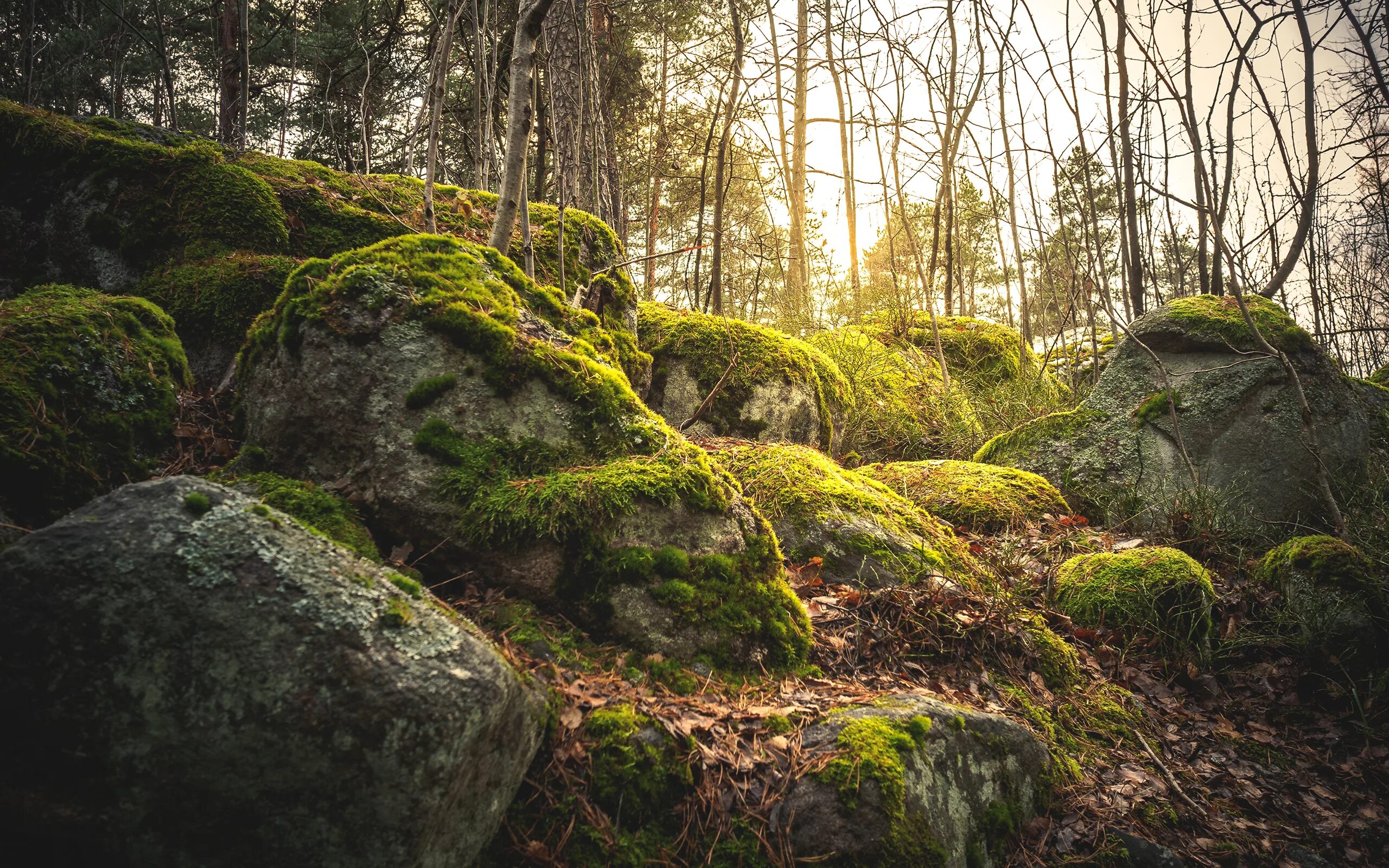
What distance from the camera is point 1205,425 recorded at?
5617 mm

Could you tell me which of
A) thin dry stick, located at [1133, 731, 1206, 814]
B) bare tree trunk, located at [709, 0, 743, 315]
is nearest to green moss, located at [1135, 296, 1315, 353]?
thin dry stick, located at [1133, 731, 1206, 814]

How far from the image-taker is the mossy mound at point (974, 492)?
5.12 m

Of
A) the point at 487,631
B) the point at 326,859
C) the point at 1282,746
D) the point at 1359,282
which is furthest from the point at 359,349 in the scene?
the point at 1359,282

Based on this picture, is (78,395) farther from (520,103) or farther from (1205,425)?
(1205,425)

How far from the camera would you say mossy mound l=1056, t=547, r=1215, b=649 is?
153 inches

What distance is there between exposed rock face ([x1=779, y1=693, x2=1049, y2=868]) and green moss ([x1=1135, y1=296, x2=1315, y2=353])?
5.10 meters

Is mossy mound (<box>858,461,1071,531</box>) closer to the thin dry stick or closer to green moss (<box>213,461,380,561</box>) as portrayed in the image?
the thin dry stick

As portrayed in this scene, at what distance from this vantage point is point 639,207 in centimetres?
1538

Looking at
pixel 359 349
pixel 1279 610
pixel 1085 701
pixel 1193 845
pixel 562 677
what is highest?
pixel 359 349

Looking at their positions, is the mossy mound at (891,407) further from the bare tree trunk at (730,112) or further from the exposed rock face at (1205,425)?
the bare tree trunk at (730,112)

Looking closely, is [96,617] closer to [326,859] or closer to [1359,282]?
[326,859]

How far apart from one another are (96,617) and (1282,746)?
511 centimetres

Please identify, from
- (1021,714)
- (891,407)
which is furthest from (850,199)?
(1021,714)

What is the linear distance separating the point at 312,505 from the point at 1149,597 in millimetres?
4722
